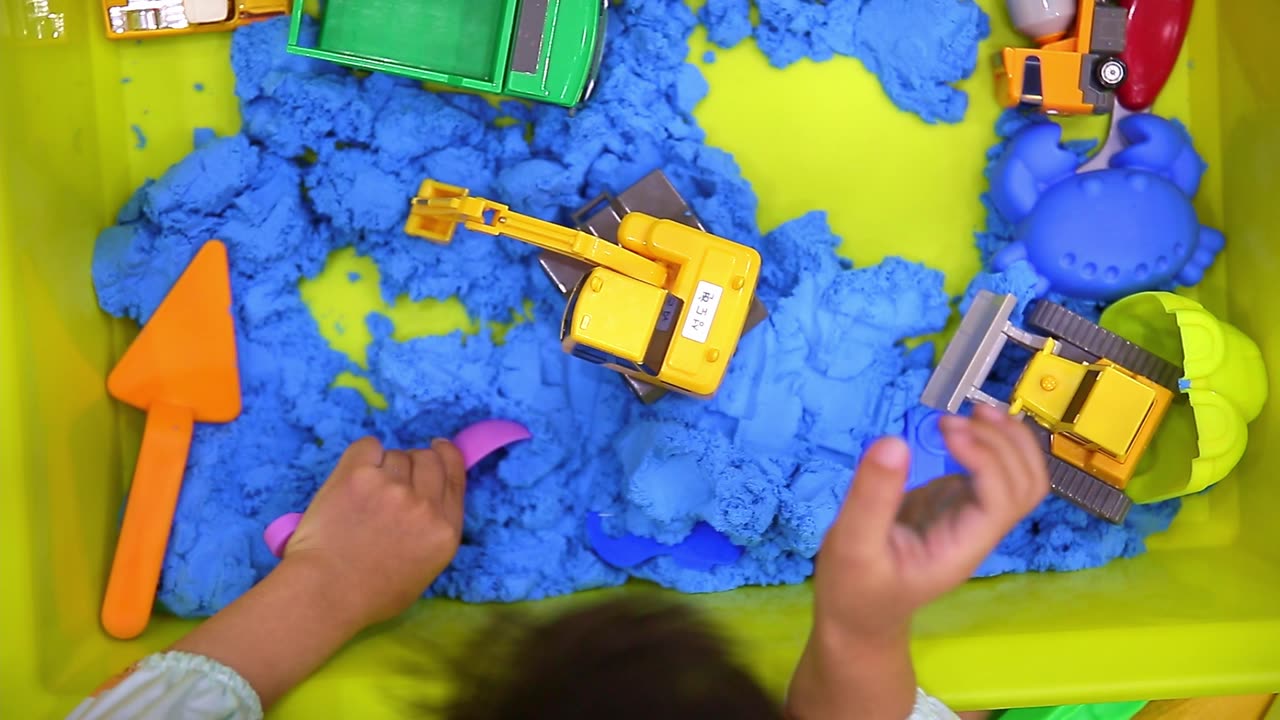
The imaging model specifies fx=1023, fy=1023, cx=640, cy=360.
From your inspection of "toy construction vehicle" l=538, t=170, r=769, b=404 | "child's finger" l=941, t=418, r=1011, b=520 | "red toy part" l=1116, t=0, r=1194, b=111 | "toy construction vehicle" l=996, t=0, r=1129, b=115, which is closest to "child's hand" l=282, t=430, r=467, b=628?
"toy construction vehicle" l=538, t=170, r=769, b=404

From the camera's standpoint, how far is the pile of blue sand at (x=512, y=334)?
968 millimetres

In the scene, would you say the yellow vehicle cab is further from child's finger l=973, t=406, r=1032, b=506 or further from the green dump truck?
the green dump truck

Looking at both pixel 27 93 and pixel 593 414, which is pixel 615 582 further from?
pixel 27 93

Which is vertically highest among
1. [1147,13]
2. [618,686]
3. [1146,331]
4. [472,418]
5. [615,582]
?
[1147,13]

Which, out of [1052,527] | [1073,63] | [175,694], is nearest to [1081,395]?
[1052,527]

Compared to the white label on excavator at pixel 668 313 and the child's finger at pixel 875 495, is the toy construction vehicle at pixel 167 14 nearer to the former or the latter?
the white label on excavator at pixel 668 313

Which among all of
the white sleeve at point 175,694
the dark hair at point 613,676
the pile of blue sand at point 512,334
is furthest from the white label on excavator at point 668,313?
the white sleeve at point 175,694

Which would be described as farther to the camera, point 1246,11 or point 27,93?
point 1246,11

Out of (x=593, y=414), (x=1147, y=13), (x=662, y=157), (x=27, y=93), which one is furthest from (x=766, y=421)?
(x=27, y=93)

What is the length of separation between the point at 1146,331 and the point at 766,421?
39 cm

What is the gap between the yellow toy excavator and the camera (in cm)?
89

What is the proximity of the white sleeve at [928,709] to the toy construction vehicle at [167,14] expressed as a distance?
2.85ft

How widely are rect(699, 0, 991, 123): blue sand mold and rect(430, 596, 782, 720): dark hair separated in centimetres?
65

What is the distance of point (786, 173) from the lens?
107 cm
